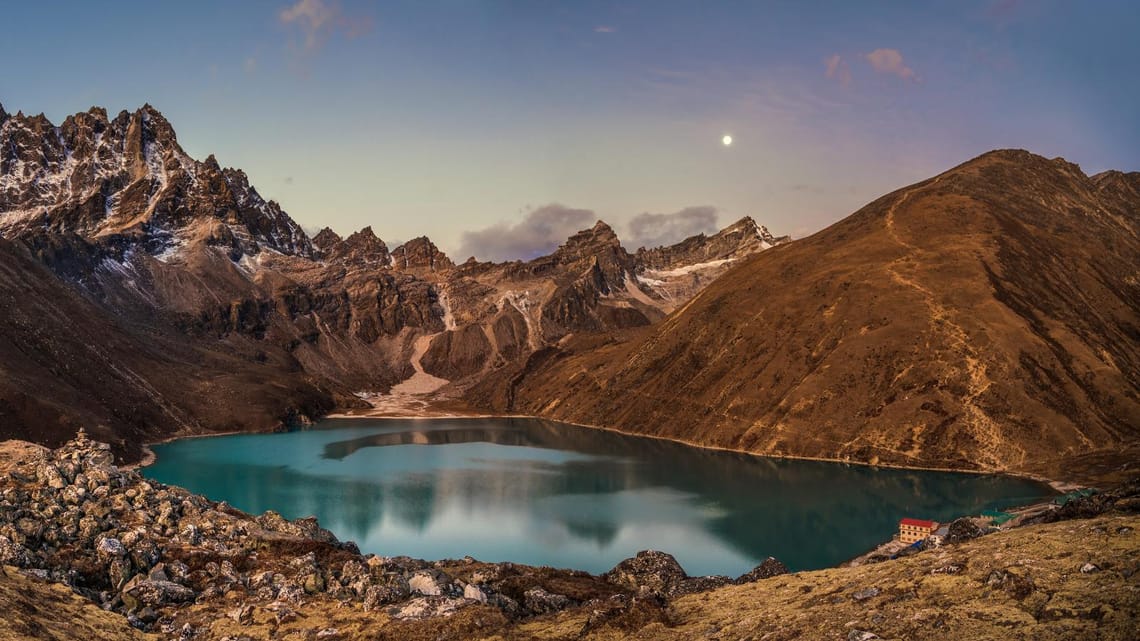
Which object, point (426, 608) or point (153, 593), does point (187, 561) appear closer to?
point (153, 593)

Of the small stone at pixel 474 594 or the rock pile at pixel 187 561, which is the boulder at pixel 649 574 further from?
the small stone at pixel 474 594

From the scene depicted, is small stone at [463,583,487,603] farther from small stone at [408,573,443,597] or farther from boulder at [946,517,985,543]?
boulder at [946,517,985,543]

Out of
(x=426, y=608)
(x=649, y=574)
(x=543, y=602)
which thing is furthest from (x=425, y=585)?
(x=649, y=574)

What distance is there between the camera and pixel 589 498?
10462 centimetres

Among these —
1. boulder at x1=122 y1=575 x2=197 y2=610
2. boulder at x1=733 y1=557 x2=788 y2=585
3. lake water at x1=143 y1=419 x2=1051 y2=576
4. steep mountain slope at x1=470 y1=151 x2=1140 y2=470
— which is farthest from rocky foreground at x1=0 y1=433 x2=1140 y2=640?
steep mountain slope at x1=470 y1=151 x2=1140 y2=470

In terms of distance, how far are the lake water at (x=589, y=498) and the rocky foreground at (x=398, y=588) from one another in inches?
1529

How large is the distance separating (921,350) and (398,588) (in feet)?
434

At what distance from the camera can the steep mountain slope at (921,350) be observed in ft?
406

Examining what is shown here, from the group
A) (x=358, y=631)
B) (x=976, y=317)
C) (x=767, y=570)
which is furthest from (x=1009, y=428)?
(x=358, y=631)

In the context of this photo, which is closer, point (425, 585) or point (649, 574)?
point (425, 585)

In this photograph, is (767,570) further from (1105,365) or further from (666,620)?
(1105,365)

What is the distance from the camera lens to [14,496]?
3300 centimetres

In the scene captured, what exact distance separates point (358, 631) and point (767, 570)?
30.0 metres

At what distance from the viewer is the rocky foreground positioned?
21406mm
